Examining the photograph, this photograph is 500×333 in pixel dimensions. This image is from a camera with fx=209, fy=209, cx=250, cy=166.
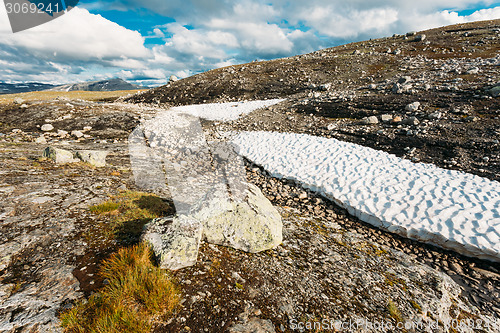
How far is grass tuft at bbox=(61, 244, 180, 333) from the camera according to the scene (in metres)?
3.24

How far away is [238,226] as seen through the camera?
5.88m

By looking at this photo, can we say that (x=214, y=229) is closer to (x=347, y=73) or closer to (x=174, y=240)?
(x=174, y=240)

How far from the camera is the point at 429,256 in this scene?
7547 millimetres

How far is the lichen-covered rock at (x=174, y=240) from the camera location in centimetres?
457

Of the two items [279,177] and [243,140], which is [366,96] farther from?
[279,177]

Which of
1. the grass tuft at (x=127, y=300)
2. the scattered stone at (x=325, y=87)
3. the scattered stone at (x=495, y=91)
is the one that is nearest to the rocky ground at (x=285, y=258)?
the grass tuft at (x=127, y=300)

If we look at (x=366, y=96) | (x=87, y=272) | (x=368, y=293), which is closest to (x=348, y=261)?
(x=368, y=293)

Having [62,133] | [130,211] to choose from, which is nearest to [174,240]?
[130,211]

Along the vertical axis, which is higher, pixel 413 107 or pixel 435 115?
pixel 413 107

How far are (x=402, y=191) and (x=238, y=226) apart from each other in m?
8.59

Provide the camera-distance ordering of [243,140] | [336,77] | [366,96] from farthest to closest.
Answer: [336,77] → [366,96] → [243,140]

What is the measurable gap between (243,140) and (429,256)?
1376 cm

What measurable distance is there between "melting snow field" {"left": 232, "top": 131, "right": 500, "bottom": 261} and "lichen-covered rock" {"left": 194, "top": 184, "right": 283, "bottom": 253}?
18.3 ft

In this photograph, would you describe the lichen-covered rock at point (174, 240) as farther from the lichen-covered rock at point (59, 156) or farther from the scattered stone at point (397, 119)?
the scattered stone at point (397, 119)
